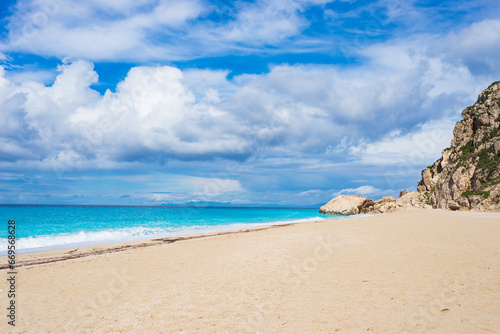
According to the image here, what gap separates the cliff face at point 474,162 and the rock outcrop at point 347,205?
18512mm

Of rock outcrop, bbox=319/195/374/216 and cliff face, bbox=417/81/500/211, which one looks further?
rock outcrop, bbox=319/195/374/216

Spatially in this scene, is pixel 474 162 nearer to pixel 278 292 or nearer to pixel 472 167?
pixel 472 167

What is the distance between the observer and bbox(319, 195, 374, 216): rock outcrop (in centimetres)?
7825

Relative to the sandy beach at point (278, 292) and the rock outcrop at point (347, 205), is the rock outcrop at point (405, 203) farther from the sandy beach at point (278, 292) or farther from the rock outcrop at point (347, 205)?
the sandy beach at point (278, 292)

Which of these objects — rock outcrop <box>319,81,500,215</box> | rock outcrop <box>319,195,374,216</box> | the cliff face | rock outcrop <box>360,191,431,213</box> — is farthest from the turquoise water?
the cliff face

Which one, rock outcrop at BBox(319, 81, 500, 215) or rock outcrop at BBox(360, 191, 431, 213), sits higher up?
A: rock outcrop at BBox(319, 81, 500, 215)

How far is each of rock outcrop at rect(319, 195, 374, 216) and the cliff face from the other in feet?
60.7

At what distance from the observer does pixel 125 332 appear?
22.0 feet

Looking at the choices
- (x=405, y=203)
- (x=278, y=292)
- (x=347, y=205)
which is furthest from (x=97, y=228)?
(x=405, y=203)

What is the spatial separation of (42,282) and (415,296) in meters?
13.3

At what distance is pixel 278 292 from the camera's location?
875cm

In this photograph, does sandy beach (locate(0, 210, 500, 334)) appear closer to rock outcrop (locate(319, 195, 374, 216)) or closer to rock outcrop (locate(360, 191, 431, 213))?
rock outcrop (locate(360, 191, 431, 213))

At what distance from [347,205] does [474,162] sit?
34.4 metres

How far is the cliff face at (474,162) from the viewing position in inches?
1687
